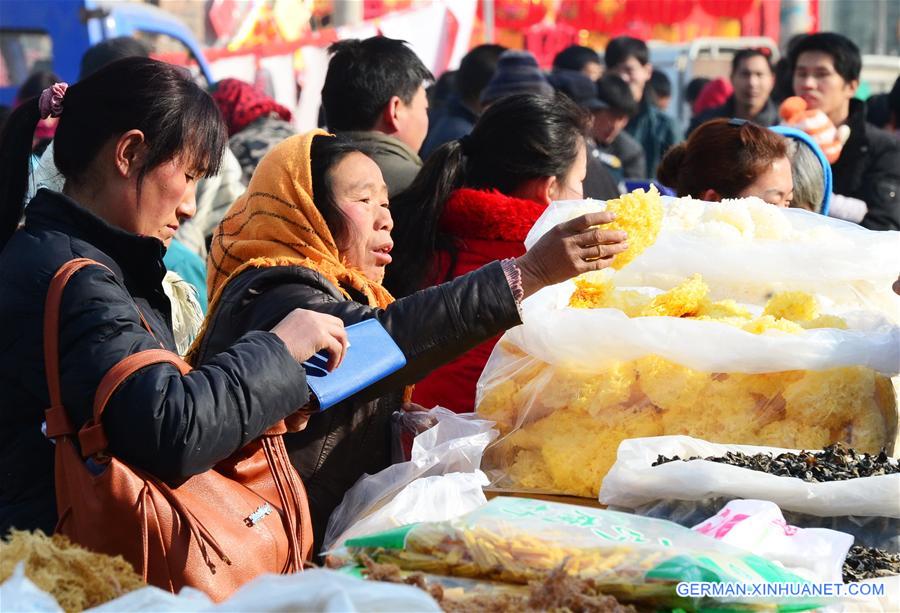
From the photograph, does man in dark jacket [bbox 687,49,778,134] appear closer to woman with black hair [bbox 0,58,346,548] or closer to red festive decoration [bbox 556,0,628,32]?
woman with black hair [bbox 0,58,346,548]

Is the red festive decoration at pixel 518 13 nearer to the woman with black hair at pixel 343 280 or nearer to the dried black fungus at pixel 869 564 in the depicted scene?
the woman with black hair at pixel 343 280

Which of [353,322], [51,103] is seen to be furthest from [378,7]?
[51,103]

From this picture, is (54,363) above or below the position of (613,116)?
above

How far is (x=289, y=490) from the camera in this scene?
192 cm

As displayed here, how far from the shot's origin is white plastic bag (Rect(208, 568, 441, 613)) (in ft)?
4.17

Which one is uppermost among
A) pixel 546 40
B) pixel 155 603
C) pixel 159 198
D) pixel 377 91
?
pixel 159 198

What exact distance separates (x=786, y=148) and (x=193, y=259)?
2062mm

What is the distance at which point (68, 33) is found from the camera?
7953mm

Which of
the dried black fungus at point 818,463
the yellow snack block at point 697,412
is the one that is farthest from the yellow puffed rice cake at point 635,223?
the dried black fungus at point 818,463

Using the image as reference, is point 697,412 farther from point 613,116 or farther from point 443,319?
point 613,116

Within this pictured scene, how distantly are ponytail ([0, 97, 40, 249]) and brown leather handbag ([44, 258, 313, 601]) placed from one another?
0.26 metres

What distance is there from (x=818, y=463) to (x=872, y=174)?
3241 mm

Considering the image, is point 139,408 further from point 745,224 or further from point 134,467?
point 745,224

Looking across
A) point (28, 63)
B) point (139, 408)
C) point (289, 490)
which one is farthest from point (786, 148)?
point (28, 63)
